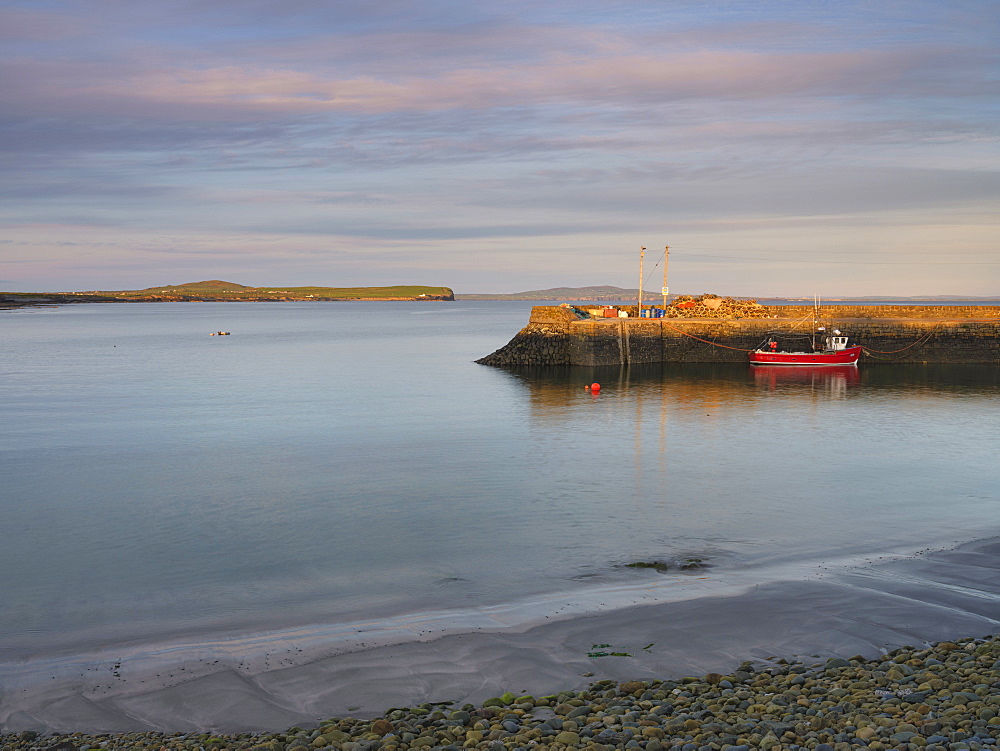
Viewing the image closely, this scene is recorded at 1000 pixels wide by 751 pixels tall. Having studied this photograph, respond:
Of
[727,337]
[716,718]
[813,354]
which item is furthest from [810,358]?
[716,718]

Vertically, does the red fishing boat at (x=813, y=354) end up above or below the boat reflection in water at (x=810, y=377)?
above

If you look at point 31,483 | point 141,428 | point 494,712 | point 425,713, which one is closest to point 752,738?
point 494,712

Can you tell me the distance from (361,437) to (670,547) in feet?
43.8

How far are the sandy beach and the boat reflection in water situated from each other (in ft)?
90.4

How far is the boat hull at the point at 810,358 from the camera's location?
44.2 metres

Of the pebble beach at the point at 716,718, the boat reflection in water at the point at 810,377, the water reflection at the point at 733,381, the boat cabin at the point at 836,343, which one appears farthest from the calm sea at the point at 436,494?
the boat cabin at the point at 836,343

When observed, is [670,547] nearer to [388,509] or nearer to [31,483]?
[388,509]

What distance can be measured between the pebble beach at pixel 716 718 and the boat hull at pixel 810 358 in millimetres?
38598

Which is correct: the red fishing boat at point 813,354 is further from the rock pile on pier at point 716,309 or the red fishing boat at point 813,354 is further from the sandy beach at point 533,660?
the sandy beach at point 533,660

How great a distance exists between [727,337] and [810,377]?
674 cm

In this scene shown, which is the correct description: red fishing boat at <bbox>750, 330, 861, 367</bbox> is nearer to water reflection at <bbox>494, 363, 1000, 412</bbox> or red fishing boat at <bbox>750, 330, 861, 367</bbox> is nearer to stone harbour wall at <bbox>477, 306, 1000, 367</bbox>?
water reflection at <bbox>494, 363, 1000, 412</bbox>

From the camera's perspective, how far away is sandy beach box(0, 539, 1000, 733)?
7008 millimetres

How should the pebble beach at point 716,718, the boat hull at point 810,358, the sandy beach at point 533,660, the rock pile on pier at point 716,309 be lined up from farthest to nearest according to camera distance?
the rock pile on pier at point 716,309
the boat hull at point 810,358
the sandy beach at point 533,660
the pebble beach at point 716,718

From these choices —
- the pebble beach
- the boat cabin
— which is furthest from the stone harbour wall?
the pebble beach
